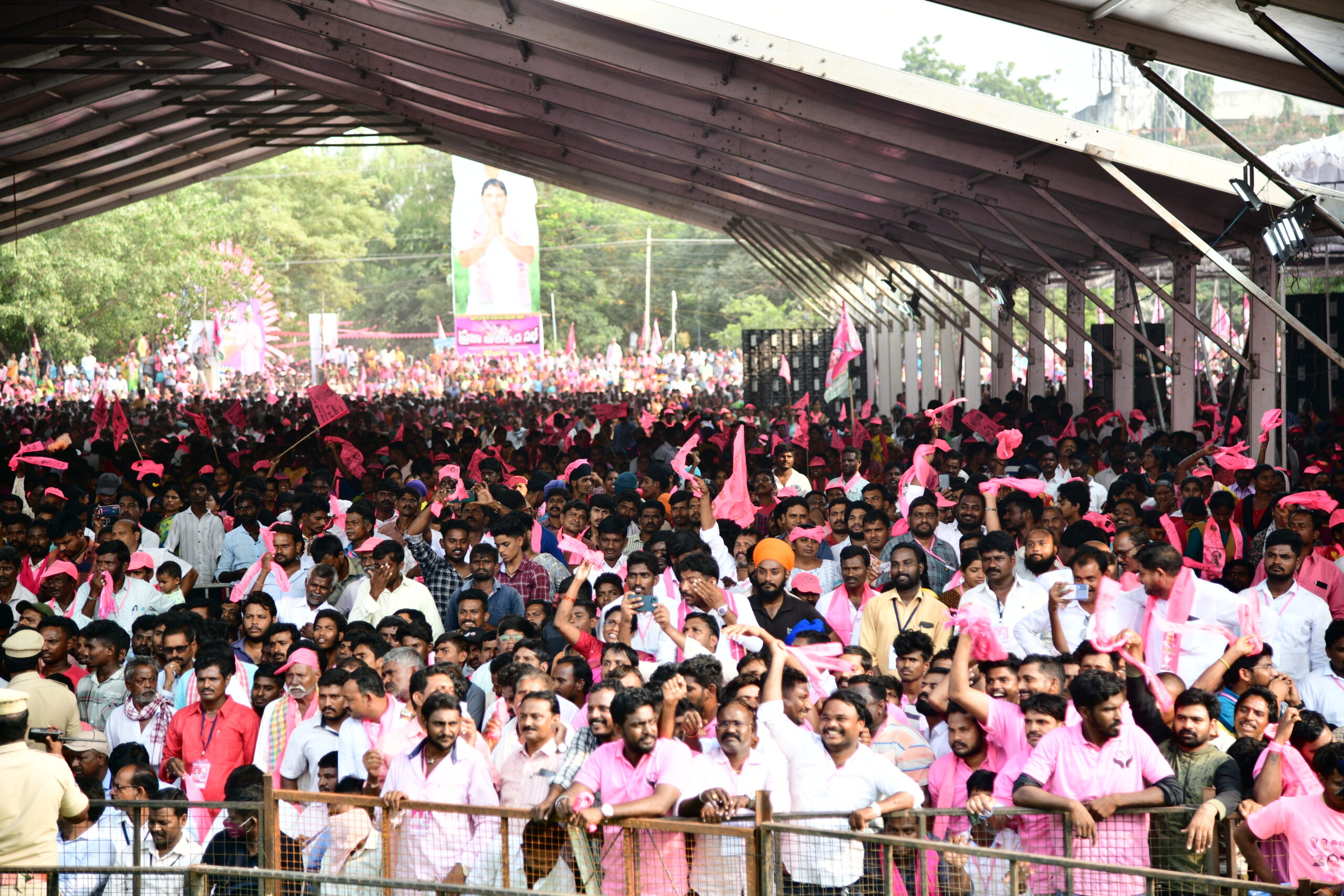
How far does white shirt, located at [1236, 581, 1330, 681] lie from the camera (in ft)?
25.2

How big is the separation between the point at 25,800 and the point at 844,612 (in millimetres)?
4620

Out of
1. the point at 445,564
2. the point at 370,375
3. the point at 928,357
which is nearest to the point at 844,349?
the point at 928,357

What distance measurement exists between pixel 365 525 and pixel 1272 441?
9.25 m

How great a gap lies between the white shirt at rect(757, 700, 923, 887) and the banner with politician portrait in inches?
1795

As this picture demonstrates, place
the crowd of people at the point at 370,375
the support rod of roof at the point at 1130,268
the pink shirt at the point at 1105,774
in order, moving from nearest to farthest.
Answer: the pink shirt at the point at 1105,774 < the support rod of roof at the point at 1130,268 < the crowd of people at the point at 370,375

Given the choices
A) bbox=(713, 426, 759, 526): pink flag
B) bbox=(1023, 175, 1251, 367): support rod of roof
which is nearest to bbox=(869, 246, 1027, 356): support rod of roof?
bbox=(1023, 175, 1251, 367): support rod of roof

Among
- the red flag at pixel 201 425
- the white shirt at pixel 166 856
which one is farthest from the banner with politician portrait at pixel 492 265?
the white shirt at pixel 166 856

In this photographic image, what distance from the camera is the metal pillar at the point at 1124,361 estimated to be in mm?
17533

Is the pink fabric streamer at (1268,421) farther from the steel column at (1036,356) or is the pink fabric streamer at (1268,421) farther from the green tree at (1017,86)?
the green tree at (1017,86)

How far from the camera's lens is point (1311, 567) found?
28.1 ft

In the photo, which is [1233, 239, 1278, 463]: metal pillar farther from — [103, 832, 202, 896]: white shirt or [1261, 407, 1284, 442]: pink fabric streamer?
[103, 832, 202, 896]: white shirt

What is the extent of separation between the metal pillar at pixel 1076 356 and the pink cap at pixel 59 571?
1344cm

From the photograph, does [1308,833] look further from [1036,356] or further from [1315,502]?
[1036,356]

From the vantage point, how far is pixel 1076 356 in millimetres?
20078
